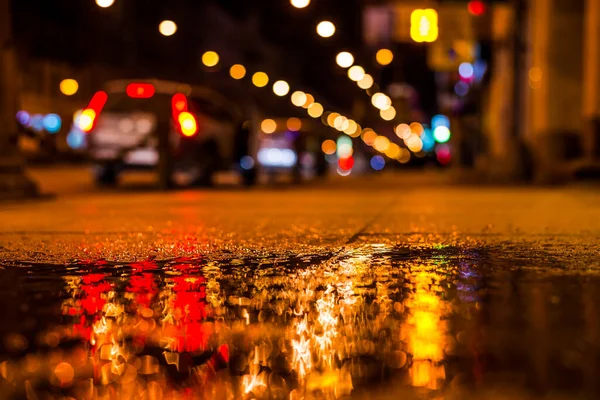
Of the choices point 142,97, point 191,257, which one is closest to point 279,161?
point 142,97

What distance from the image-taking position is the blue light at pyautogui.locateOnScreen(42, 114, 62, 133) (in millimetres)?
57400

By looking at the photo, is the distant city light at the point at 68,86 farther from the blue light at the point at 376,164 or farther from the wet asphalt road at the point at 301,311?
the wet asphalt road at the point at 301,311

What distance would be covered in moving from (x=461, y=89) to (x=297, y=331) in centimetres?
5854

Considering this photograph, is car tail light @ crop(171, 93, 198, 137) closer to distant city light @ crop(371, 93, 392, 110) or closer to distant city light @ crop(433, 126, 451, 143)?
distant city light @ crop(371, 93, 392, 110)

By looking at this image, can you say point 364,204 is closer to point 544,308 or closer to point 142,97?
point 142,97

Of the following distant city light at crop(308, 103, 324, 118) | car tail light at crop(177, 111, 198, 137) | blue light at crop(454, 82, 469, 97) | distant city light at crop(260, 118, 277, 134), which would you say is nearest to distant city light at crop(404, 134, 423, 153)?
distant city light at crop(308, 103, 324, 118)

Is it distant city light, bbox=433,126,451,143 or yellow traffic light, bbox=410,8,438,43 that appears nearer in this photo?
yellow traffic light, bbox=410,8,438,43

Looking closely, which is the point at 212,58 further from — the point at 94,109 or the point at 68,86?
the point at 94,109

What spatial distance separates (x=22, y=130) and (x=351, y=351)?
15148 mm

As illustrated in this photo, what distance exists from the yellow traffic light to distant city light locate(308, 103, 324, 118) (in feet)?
135

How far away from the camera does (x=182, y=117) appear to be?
18.0 m

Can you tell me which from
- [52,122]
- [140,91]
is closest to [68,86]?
[52,122]

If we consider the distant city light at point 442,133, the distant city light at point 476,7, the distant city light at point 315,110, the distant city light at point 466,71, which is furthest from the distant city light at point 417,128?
the distant city light at point 476,7

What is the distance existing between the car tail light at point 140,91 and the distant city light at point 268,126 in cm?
1506
